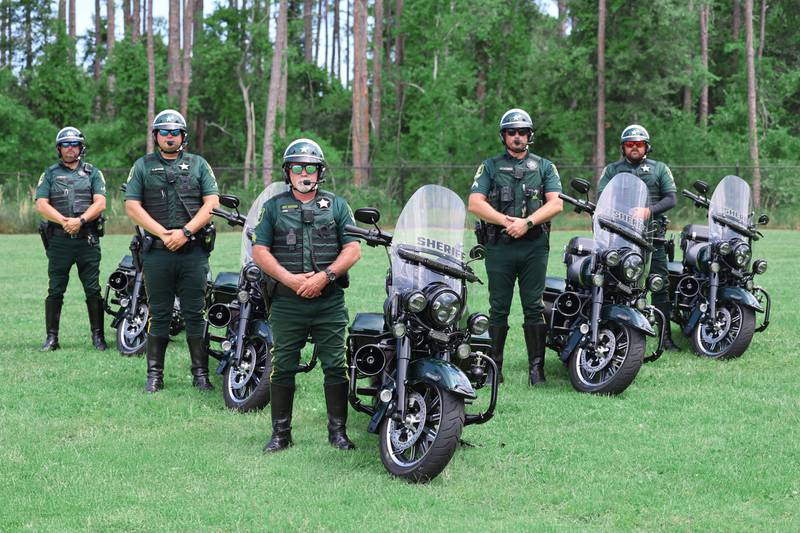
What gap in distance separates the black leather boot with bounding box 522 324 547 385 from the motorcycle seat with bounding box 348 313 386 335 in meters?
1.95

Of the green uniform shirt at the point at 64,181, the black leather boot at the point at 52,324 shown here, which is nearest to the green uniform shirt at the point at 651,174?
the green uniform shirt at the point at 64,181

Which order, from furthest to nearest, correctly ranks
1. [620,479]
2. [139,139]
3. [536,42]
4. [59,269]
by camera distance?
[536,42]
[139,139]
[59,269]
[620,479]

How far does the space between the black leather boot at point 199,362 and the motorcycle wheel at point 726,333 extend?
426 cm

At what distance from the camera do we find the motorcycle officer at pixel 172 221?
24.2ft

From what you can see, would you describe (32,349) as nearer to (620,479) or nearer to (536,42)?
(620,479)

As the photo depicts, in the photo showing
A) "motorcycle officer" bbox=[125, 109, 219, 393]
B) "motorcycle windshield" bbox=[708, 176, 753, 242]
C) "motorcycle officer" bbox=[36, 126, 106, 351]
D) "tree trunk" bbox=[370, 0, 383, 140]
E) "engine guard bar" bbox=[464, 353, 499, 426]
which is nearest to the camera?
"engine guard bar" bbox=[464, 353, 499, 426]

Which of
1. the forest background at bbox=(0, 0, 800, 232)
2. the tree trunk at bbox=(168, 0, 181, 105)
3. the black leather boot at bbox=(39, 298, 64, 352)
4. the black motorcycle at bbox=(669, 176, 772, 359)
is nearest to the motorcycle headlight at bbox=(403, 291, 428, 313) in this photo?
the black motorcycle at bbox=(669, 176, 772, 359)

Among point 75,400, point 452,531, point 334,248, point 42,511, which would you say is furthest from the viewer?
point 75,400

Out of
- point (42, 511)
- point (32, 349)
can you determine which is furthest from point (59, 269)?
point (42, 511)

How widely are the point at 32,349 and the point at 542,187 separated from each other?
16.9 ft

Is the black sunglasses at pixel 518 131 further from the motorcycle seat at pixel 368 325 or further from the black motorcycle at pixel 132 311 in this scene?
the black motorcycle at pixel 132 311

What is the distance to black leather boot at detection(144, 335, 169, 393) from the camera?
7621mm

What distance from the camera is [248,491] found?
16.9 ft

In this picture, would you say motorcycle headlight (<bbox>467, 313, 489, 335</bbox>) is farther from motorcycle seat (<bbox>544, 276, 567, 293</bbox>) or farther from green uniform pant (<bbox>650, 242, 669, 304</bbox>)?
green uniform pant (<bbox>650, 242, 669, 304</bbox>)
